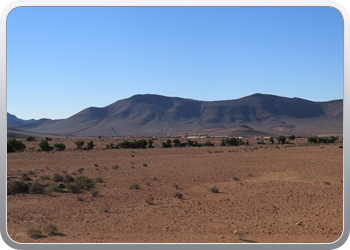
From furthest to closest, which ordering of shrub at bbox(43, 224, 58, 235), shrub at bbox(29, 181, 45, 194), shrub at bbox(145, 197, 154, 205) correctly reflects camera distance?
shrub at bbox(29, 181, 45, 194) < shrub at bbox(145, 197, 154, 205) < shrub at bbox(43, 224, 58, 235)

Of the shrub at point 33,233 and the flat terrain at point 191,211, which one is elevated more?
the shrub at point 33,233

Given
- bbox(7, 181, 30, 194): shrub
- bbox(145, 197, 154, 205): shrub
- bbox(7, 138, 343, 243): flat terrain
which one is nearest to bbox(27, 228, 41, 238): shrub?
bbox(7, 138, 343, 243): flat terrain

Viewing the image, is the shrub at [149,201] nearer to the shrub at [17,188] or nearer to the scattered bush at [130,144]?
the shrub at [17,188]

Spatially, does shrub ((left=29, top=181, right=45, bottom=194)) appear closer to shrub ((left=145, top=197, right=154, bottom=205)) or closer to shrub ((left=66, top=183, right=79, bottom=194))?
shrub ((left=66, top=183, right=79, bottom=194))

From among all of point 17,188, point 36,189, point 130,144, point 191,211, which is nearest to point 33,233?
point 191,211

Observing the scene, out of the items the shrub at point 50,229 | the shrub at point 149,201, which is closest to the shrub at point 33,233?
the shrub at point 50,229

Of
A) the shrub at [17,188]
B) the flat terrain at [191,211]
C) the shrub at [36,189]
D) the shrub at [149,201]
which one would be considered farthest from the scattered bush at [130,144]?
the shrub at [149,201]

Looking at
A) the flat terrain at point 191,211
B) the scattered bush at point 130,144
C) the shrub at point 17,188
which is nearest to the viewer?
the flat terrain at point 191,211

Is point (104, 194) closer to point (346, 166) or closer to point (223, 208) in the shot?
point (223, 208)

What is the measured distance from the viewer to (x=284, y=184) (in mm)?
19094

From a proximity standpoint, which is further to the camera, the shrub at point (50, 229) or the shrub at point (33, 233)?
the shrub at point (50, 229)

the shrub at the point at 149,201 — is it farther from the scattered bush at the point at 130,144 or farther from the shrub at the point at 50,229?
the scattered bush at the point at 130,144

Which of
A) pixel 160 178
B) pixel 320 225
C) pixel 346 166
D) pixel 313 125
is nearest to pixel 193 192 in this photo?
pixel 160 178

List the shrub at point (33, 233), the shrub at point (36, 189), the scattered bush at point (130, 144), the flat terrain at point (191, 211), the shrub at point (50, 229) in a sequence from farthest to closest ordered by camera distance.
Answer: the scattered bush at point (130, 144)
the shrub at point (36, 189)
the shrub at point (50, 229)
the flat terrain at point (191, 211)
the shrub at point (33, 233)
